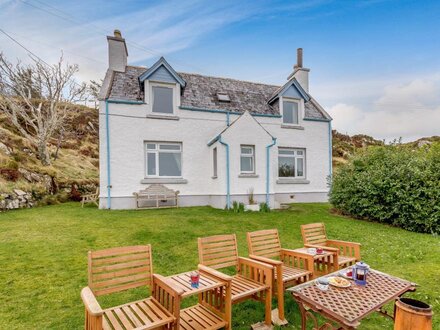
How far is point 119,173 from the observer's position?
12609 millimetres

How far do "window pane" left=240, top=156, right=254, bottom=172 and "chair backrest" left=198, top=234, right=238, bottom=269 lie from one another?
358 inches

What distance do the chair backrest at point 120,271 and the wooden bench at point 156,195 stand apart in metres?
9.49

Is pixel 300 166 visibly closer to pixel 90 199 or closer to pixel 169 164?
pixel 169 164

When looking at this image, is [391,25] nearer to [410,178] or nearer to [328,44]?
[328,44]

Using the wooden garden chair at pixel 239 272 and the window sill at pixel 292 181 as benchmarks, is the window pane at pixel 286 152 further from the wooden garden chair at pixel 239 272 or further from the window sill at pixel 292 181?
the wooden garden chair at pixel 239 272

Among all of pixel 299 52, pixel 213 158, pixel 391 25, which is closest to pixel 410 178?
pixel 391 25

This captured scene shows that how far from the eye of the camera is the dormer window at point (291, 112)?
638 inches

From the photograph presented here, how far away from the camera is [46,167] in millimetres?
15305

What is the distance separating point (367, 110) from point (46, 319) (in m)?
33.8

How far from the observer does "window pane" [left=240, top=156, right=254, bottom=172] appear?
13250mm

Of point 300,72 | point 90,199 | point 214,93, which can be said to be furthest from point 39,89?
point 300,72

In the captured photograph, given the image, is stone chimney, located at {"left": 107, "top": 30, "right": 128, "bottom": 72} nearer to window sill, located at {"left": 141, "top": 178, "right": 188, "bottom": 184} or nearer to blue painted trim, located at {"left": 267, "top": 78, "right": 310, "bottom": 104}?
window sill, located at {"left": 141, "top": 178, "right": 188, "bottom": 184}

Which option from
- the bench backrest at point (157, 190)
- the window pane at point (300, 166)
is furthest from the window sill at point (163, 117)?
the window pane at point (300, 166)

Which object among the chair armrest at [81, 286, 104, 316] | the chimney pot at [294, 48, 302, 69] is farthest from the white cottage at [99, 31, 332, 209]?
the chair armrest at [81, 286, 104, 316]
